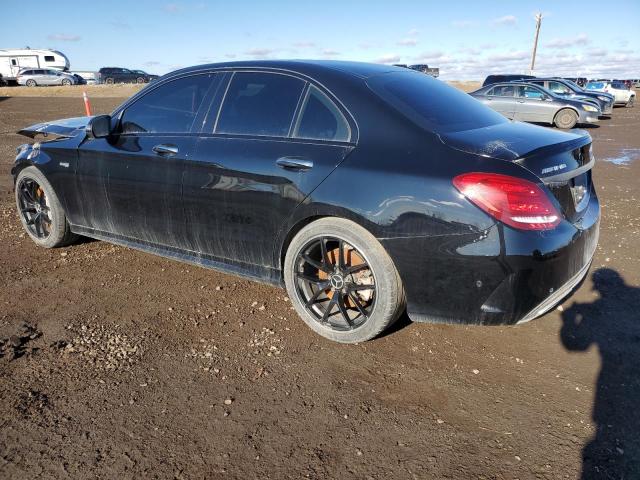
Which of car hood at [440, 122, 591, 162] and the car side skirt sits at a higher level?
car hood at [440, 122, 591, 162]

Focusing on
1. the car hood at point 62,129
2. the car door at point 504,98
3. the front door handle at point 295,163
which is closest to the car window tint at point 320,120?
the front door handle at point 295,163

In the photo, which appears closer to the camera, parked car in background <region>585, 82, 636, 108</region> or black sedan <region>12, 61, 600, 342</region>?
black sedan <region>12, 61, 600, 342</region>

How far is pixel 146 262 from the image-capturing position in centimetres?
450

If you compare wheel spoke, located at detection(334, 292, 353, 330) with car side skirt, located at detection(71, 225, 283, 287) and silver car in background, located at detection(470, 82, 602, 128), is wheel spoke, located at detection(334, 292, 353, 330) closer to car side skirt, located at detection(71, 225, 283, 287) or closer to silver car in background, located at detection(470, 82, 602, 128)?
car side skirt, located at detection(71, 225, 283, 287)

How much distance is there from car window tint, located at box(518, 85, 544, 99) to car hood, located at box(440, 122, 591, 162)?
48.8 feet

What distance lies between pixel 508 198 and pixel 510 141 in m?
0.48

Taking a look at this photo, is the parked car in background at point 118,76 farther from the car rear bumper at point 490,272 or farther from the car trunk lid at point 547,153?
the car rear bumper at point 490,272

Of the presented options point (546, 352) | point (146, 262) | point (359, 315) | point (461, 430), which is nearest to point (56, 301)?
point (146, 262)

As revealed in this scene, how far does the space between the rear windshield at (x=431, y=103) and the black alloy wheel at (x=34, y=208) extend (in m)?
3.38

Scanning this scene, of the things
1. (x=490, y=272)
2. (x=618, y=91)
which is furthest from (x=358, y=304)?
(x=618, y=91)

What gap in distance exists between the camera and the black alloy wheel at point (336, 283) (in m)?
2.99

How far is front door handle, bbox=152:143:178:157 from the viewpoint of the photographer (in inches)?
140

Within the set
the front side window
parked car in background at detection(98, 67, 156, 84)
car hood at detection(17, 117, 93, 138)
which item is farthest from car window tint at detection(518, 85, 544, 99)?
parked car in background at detection(98, 67, 156, 84)

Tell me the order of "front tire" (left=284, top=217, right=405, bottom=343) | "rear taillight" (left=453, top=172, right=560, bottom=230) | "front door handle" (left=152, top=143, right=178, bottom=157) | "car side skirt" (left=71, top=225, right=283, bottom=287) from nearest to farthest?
"rear taillight" (left=453, top=172, right=560, bottom=230) → "front tire" (left=284, top=217, right=405, bottom=343) → "car side skirt" (left=71, top=225, right=283, bottom=287) → "front door handle" (left=152, top=143, right=178, bottom=157)
